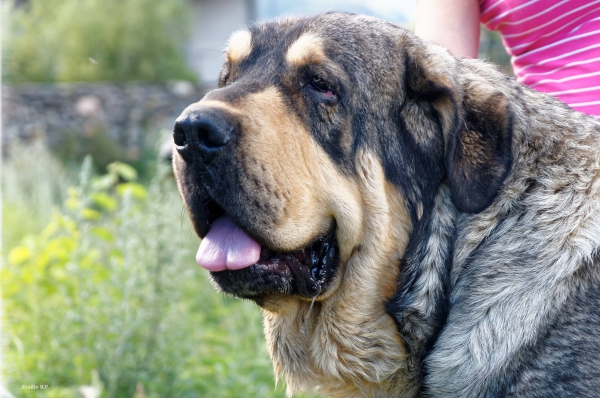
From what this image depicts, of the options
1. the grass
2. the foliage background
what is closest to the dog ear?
the foliage background

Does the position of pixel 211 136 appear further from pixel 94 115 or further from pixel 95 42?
pixel 95 42

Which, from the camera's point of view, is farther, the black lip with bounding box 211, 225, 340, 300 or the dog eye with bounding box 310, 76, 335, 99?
the dog eye with bounding box 310, 76, 335, 99

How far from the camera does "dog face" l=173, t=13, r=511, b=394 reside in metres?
2.37

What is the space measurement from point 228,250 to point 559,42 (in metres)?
1.63

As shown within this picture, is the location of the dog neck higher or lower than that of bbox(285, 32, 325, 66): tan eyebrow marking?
lower

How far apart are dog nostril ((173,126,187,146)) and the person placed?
1.37 m

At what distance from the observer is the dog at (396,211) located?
224 cm

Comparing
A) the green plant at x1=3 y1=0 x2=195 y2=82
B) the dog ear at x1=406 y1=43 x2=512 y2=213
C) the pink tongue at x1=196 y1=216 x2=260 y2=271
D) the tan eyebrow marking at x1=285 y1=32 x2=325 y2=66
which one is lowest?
the pink tongue at x1=196 y1=216 x2=260 y2=271

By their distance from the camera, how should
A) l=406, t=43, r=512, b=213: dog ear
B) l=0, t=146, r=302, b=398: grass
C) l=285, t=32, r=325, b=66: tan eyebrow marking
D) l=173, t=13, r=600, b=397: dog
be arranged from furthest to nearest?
l=0, t=146, r=302, b=398: grass → l=285, t=32, r=325, b=66: tan eyebrow marking → l=406, t=43, r=512, b=213: dog ear → l=173, t=13, r=600, b=397: dog

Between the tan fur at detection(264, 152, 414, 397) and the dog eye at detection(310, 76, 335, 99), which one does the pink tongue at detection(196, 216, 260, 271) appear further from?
the dog eye at detection(310, 76, 335, 99)

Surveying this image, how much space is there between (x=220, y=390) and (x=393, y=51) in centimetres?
230

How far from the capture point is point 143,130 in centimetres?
1401

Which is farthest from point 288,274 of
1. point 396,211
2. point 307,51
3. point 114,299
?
point 114,299

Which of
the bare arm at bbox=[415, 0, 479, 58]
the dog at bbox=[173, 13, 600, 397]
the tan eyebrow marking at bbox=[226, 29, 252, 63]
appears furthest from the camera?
the bare arm at bbox=[415, 0, 479, 58]
